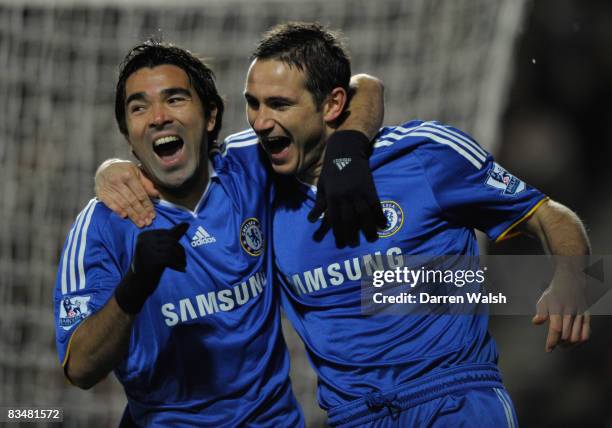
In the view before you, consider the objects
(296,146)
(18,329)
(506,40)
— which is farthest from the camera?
(18,329)

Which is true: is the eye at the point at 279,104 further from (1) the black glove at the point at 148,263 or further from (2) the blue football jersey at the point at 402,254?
(1) the black glove at the point at 148,263

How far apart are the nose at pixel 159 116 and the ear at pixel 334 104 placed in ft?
1.61

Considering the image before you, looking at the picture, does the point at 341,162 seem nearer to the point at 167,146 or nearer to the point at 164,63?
the point at 167,146

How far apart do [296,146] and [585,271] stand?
933mm

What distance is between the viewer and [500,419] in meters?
2.60

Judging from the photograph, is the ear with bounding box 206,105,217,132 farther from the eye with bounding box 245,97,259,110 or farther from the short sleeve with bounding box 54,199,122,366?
the short sleeve with bounding box 54,199,122,366

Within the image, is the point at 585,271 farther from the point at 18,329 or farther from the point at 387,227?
the point at 18,329

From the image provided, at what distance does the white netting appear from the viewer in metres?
4.56

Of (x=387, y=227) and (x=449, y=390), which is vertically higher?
(x=387, y=227)

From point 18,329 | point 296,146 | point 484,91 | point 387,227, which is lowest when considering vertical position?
point 18,329

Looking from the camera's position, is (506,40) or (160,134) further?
(506,40)

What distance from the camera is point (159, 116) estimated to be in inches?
108

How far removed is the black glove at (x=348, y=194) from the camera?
2623 millimetres

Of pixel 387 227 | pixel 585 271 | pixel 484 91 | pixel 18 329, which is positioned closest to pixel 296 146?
pixel 387 227
